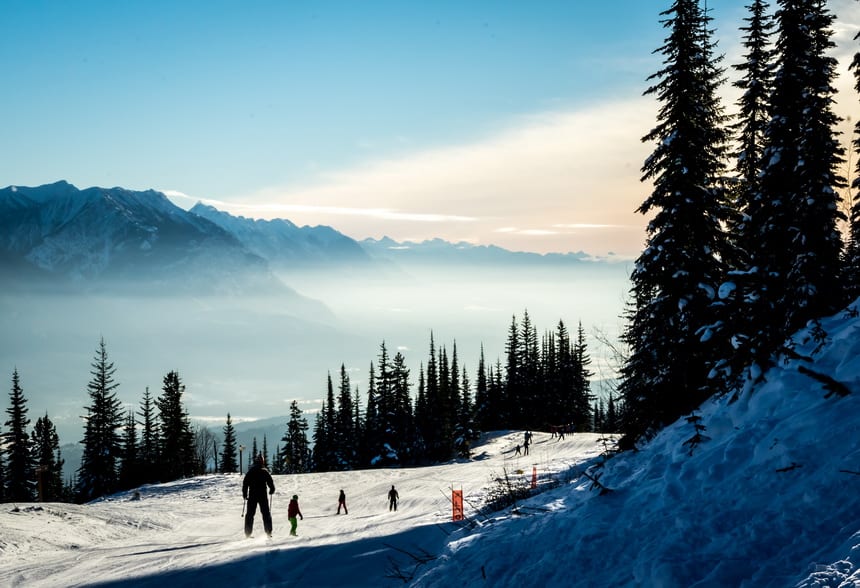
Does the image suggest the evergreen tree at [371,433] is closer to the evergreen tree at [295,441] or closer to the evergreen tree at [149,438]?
the evergreen tree at [295,441]

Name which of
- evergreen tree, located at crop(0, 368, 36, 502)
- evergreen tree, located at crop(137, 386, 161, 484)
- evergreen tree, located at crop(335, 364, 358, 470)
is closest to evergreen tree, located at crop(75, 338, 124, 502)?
evergreen tree, located at crop(137, 386, 161, 484)

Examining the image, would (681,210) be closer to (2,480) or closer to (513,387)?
(513,387)

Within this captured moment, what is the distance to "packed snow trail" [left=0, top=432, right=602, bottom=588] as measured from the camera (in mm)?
10070

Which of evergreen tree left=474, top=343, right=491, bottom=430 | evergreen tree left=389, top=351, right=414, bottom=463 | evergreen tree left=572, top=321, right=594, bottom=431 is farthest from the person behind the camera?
evergreen tree left=474, top=343, right=491, bottom=430

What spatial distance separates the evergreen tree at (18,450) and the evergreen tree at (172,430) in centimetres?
1276

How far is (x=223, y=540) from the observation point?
50.9ft

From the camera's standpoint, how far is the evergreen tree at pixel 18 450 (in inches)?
2196

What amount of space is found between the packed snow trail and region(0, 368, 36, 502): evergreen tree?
25.6 meters

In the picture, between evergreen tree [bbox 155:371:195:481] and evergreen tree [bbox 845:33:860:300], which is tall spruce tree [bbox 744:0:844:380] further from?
evergreen tree [bbox 155:371:195:481]

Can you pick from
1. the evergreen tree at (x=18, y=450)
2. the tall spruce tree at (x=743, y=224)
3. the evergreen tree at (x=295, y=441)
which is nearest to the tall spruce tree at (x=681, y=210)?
the tall spruce tree at (x=743, y=224)

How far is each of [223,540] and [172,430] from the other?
51029mm

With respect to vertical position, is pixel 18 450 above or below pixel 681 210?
below

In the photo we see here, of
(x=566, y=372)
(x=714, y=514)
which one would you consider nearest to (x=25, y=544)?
(x=714, y=514)

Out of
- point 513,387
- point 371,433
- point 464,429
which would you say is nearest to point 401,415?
point 371,433
